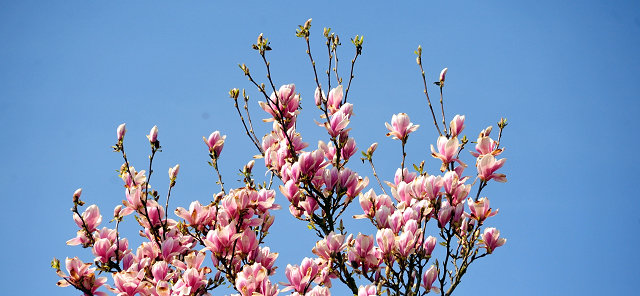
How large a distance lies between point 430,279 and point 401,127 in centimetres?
105

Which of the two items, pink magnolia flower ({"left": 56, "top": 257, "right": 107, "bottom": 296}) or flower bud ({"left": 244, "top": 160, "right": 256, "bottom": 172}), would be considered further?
flower bud ({"left": 244, "top": 160, "right": 256, "bottom": 172})

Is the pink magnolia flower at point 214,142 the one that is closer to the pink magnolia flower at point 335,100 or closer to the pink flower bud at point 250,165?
the pink flower bud at point 250,165

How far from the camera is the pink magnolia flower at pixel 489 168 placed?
2.93 meters

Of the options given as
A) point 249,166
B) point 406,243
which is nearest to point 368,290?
point 406,243

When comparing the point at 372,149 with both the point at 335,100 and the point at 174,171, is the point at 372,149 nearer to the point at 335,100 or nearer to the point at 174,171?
the point at 335,100

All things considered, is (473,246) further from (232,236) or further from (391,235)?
→ (232,236)

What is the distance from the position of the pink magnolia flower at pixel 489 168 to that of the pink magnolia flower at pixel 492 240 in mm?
417

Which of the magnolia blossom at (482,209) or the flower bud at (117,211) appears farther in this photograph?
the flower bud at (117,211)

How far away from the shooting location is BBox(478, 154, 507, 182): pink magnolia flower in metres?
2.93

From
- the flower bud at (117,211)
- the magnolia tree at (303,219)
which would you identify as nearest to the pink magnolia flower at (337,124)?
the magnolia tree at (303,219)

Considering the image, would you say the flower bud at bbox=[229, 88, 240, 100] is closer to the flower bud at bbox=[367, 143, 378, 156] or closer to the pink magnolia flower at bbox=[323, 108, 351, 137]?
the pink magnolia flower at bbox=[323, 108, 351, 137]

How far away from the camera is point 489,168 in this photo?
9.69 ft

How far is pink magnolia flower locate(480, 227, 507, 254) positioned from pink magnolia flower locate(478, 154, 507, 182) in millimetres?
417

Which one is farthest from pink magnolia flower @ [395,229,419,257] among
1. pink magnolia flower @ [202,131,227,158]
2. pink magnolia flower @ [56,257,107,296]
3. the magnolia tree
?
pink magnolia flower @ [56,257,107,296]
